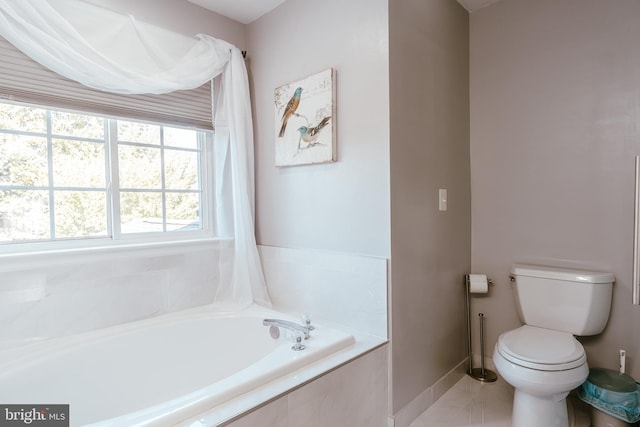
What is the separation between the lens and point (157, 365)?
1.88 metres

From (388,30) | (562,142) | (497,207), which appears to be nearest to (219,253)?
(388,30)

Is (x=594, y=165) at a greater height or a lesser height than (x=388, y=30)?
lesser

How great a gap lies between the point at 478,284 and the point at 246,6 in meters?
2.38

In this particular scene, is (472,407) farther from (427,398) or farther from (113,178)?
(113,178)

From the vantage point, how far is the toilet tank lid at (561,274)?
6.22ft

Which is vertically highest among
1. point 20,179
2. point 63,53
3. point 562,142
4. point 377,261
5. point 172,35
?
point 172,35

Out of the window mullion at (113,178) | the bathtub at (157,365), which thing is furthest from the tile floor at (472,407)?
the window mullion at (113,178)

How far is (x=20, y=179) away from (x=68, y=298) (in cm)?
63

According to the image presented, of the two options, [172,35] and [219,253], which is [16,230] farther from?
[172,35]

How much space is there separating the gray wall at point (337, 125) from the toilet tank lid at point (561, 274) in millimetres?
987

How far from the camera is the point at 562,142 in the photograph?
2.12 m

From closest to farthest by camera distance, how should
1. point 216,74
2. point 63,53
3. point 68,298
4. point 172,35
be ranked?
point 63,53
point 68,298
point 172,35
point 216,74

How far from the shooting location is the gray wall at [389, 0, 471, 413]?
5.91 feet

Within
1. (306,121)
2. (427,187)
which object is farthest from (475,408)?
(306,121)
